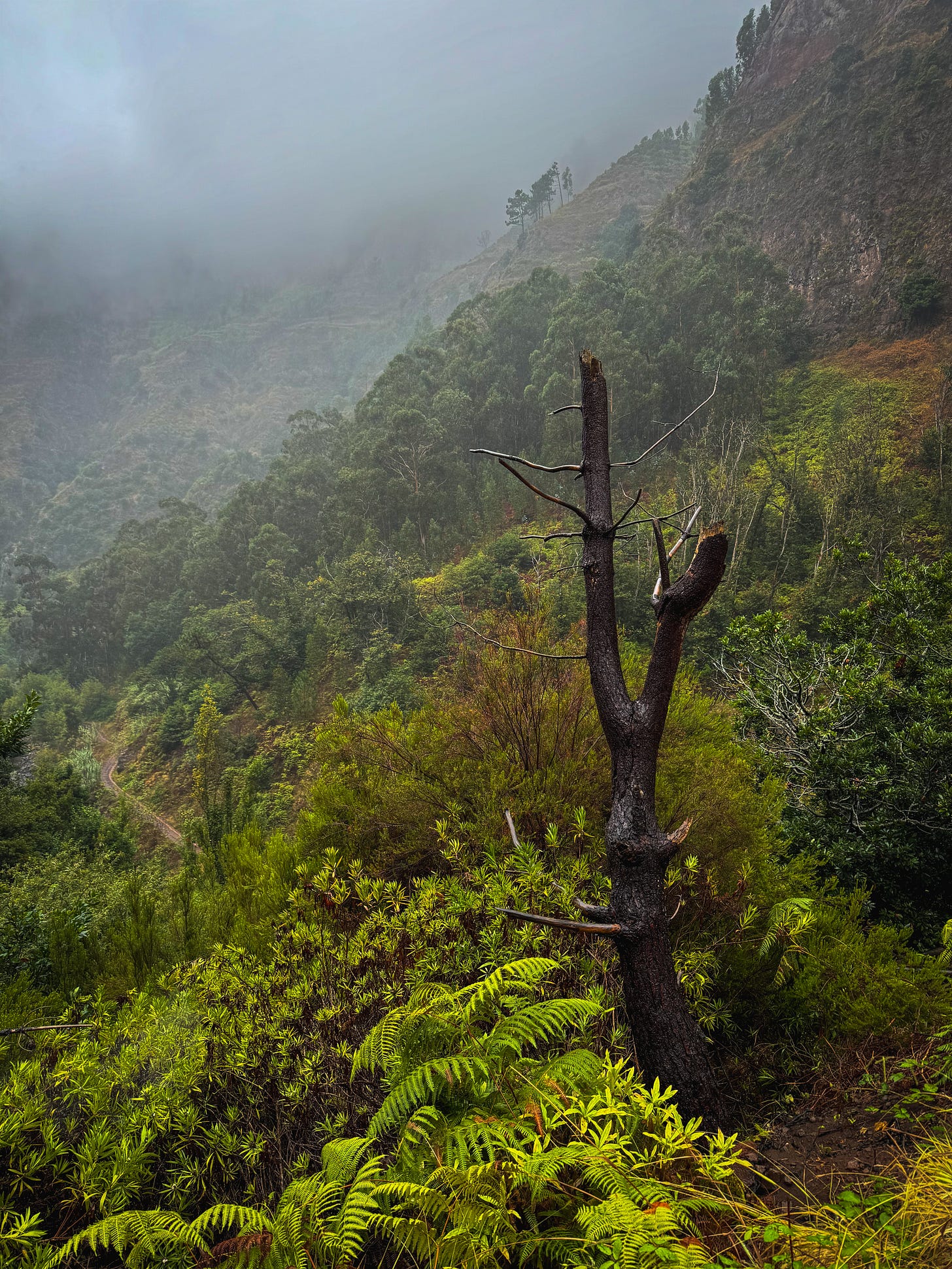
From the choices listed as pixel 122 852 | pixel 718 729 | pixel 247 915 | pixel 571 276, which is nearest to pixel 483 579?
pixel 122 852

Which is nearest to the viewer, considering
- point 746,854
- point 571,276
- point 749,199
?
point 746,854

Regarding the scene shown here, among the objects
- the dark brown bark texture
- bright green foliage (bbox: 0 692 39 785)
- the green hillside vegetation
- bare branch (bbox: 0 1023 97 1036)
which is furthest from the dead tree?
bright green foliage (bbox: 0 692 39 785)

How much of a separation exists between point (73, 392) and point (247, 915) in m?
119

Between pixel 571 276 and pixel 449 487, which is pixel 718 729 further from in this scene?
pixel 571 276

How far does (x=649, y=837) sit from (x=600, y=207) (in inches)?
3013

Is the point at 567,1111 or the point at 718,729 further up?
the point at 567,1111

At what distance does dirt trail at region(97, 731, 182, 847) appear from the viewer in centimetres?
1833

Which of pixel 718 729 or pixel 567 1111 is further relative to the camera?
pixel 718 729

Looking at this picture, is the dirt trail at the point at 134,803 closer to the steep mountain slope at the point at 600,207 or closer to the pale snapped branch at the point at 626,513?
the pale snapped branch at the point at 626,513

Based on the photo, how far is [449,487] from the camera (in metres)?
27.3

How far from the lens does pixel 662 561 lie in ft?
8.95

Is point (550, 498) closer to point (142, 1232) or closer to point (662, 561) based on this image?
point (662, 561)

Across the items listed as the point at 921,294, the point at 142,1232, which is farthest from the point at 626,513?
the point at 921,294

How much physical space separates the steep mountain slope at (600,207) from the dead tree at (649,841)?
2386 inches
